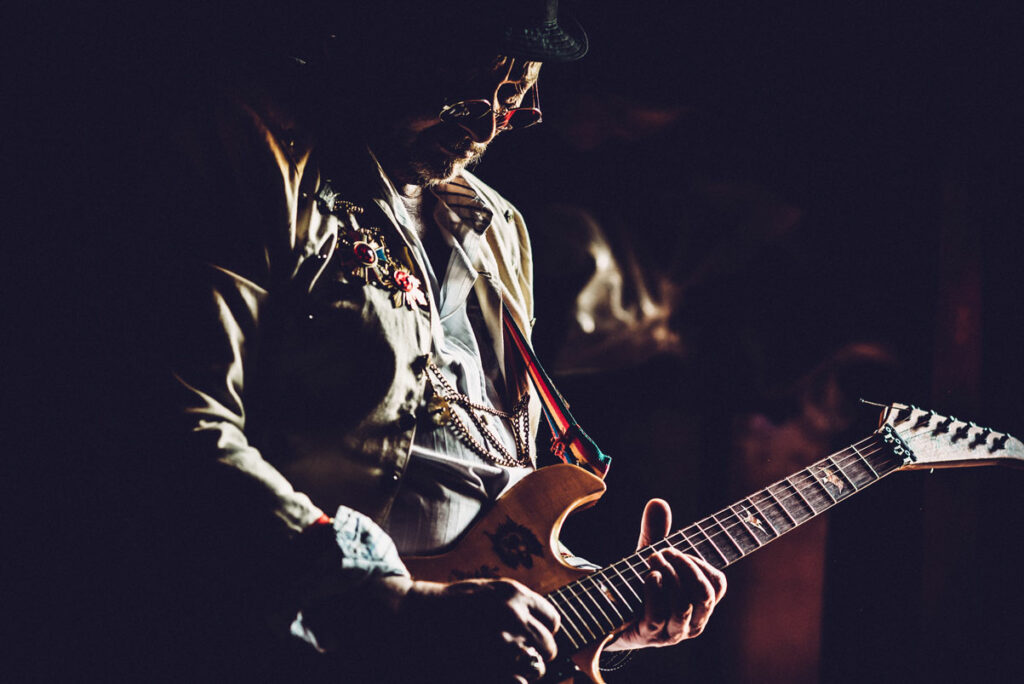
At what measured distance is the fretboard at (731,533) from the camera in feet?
3.59

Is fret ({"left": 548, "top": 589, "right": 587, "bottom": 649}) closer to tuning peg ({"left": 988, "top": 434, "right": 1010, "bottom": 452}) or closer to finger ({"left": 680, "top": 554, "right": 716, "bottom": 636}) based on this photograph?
finger ({"left": 680, "top": 554, "right": 716, "bottom": 636})

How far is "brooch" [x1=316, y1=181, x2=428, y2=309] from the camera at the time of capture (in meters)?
1.06

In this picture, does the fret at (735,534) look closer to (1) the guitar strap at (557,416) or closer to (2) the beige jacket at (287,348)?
(1) the guitar strap at (557,416)

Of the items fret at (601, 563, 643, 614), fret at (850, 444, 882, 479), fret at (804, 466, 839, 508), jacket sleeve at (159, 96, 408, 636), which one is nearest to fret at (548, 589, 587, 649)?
fret at (601, 563, 643, 614)

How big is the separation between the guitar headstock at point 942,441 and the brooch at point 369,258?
1.20m

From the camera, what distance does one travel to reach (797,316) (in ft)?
6.82

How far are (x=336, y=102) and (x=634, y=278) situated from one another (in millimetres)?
1170

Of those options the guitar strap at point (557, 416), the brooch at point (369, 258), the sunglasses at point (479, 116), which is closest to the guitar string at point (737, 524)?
the guitar strap at point (557, 416)

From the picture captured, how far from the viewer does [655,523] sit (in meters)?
1.31

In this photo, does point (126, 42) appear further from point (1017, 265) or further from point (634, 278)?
point (1017, 265)

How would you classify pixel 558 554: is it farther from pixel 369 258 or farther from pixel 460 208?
pixel 460 208

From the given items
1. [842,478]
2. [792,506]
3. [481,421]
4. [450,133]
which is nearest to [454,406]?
[481,421]

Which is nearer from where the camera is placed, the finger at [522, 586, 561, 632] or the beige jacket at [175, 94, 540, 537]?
the beige jacket at [175, 94, 540, 537]

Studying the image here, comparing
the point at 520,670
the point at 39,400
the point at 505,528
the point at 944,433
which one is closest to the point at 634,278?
the point at 944,433
